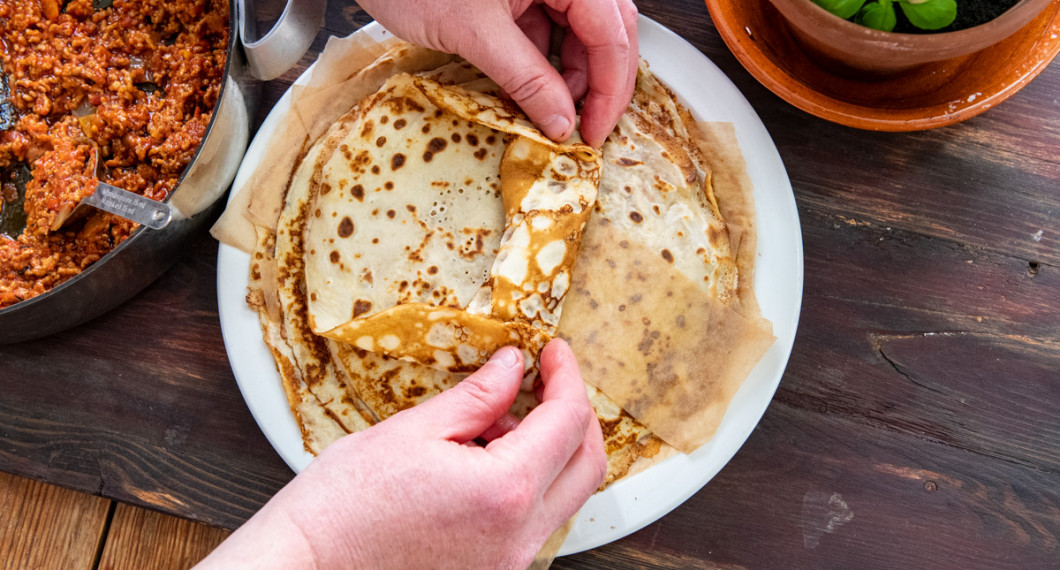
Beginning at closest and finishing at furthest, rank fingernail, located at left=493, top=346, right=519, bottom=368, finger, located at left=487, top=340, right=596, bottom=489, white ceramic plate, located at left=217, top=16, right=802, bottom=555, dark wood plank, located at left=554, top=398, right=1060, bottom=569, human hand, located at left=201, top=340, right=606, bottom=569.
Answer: human hand, located at left=201, top=340, right=606, bottom=569 < finger, located at left=487, top=340, right=596, bottom=489 < fingernail, located at left=493, top=346, right=519, bottom=368 < white ceramic plate, located at left=217, top=16, right=802, bottom=555 < dark wood plank, located at left=554, top=398, right=1060, bottom=569

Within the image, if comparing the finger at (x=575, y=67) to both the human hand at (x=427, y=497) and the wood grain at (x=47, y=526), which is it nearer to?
the human hand at (x=427, y=497)

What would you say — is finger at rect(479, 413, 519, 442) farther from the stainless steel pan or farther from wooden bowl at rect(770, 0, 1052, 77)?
wooden bowl at rect(770, 0, 1052, 77)

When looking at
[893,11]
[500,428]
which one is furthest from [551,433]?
[893,11]

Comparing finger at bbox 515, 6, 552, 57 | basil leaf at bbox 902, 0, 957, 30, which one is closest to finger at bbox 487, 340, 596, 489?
finger at bbox 515, 6, 552, 57

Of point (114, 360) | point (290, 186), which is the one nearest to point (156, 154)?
point (290, 186)

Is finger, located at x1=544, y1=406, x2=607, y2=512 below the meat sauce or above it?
below

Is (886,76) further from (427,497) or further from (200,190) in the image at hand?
(200,190)

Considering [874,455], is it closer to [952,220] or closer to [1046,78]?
[952,220]
